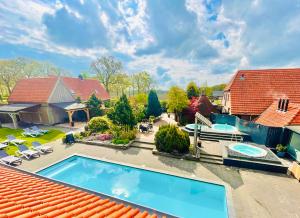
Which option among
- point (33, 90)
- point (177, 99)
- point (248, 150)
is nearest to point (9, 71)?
point (33, 90)

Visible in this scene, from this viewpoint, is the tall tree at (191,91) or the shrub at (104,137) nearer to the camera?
the shrub at (104,137)

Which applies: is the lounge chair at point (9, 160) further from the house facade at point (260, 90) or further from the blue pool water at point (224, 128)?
the house facade at point (260, 90)

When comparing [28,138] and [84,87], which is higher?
[84,87]

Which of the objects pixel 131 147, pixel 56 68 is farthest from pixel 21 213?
pixel 56 68

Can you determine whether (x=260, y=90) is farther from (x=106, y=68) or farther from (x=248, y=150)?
(x=106, y=68)

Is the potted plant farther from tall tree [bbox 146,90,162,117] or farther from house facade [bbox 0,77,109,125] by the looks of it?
house facade [bbox 0,77,109,125]

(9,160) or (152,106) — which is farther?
(152,106)

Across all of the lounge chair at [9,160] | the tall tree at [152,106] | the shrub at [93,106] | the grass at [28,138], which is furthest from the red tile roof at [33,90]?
the tall tree at [152,106]
